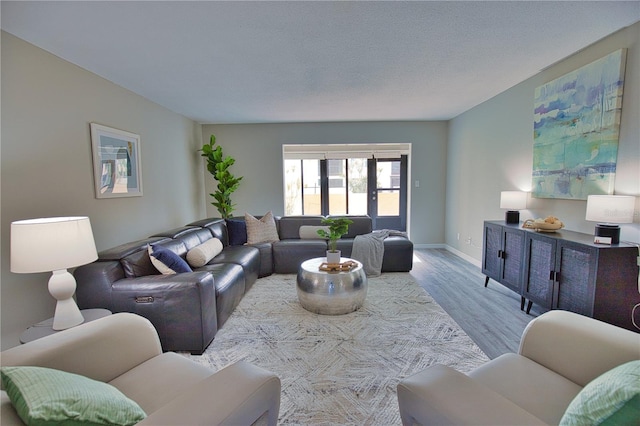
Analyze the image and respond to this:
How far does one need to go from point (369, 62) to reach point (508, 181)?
98.2 inches

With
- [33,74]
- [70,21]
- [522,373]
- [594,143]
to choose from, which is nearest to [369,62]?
[594,143]

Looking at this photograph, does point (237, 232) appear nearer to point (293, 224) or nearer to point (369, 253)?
point (293, 224)

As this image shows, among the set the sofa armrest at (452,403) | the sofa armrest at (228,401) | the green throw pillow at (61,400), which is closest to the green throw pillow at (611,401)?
the sofa armrest at (452,403)

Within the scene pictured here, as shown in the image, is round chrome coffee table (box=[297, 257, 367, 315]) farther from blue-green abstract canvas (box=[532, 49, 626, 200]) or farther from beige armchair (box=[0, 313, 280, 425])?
blue-green abstract canvas (box=[532, 49, 626, 200])

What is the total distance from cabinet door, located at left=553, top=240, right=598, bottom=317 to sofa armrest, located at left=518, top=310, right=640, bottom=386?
1098 mm

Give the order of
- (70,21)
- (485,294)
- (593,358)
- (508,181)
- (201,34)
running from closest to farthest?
(593,358)
(70,21)
(201,34)
(485,294)
(508,181)

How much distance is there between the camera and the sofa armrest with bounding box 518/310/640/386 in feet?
3.70

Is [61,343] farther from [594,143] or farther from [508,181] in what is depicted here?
[508,181]

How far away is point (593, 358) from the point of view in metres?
1.17

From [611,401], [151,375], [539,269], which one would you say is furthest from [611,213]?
[151,375]

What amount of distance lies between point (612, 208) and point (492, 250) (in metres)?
1.31

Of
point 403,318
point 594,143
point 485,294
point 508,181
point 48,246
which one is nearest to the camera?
point 48,246

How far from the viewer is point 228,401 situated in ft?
3.00

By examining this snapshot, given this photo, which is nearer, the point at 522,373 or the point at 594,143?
the point at 522,373
